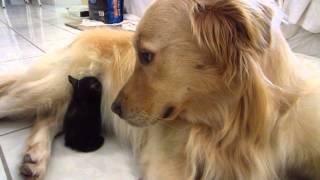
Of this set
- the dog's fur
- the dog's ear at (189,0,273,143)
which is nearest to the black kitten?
the dog's fur

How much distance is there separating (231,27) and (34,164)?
33.0 inches

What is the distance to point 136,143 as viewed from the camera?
1311 mm

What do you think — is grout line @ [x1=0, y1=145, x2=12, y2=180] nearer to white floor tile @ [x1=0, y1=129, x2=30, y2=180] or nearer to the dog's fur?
white floor tile @ [x1=0, y1=129, x2=30, y2=180]

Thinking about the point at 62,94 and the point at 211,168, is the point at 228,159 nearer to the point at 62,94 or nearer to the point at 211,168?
the point at 211,168

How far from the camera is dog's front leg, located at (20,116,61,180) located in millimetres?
1138

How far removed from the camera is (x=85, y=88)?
144 cm

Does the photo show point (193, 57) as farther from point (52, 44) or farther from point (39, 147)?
point (52, 44)

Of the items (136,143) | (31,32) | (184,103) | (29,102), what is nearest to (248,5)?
(184,103)

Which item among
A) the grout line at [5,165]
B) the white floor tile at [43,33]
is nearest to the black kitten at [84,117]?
the grout line at [5,165]

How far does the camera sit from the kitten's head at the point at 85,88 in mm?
1439

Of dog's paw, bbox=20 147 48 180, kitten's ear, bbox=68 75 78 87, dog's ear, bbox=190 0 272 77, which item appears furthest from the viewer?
kitten's ear, bbox=68 75 78 87

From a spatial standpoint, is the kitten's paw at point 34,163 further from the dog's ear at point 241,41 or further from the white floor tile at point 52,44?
the white floor tile at point 52,44

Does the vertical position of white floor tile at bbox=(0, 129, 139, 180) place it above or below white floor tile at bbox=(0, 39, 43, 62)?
above

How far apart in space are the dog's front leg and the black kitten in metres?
0.07
